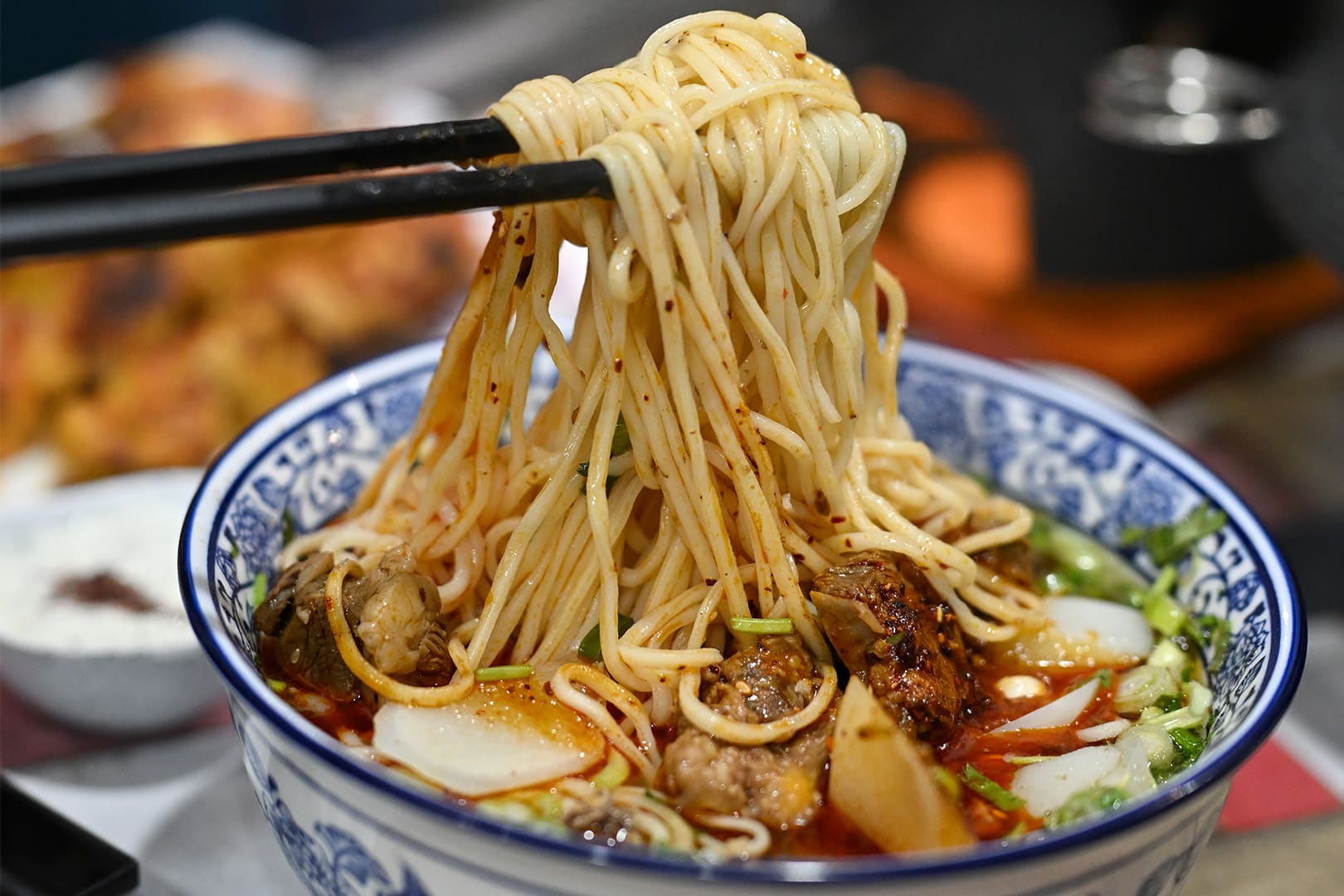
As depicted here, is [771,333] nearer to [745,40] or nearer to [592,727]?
[745,40]

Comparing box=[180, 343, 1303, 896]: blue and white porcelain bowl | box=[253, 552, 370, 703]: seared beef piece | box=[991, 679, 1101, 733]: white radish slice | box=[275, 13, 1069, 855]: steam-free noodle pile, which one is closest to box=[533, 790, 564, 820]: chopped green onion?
box=[275, 13, 1069, 855]: steam-free noodle pile

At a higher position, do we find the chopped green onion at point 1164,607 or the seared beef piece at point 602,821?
the seared beef piece at point 602,821

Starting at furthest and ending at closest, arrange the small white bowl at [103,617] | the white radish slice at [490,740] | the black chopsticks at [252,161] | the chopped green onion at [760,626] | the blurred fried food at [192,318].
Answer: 1. the blurred fried food at [192,318]
2. the small white bowl at [103,617]
3. the chopped green onion at [760,626]
4. the white radish slice at [490,740]
5. the black chopsticks at [252,161]

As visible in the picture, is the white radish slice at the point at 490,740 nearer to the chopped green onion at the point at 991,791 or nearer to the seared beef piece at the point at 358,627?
the seared beef piece at the point at 358,627

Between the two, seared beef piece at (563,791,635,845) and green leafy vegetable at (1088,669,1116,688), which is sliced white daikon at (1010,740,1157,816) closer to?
green leafy vegetable at (1088,669,1116,688)

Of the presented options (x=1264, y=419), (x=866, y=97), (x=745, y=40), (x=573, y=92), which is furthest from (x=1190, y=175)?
(x=573, y=92)

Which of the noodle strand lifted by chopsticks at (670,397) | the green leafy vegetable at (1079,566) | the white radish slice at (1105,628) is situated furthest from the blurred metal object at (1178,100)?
the noodle strand lifted by chopsticks at (670,397)

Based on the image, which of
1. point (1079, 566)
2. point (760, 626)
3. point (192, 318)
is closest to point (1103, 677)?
point (1079, 566)
